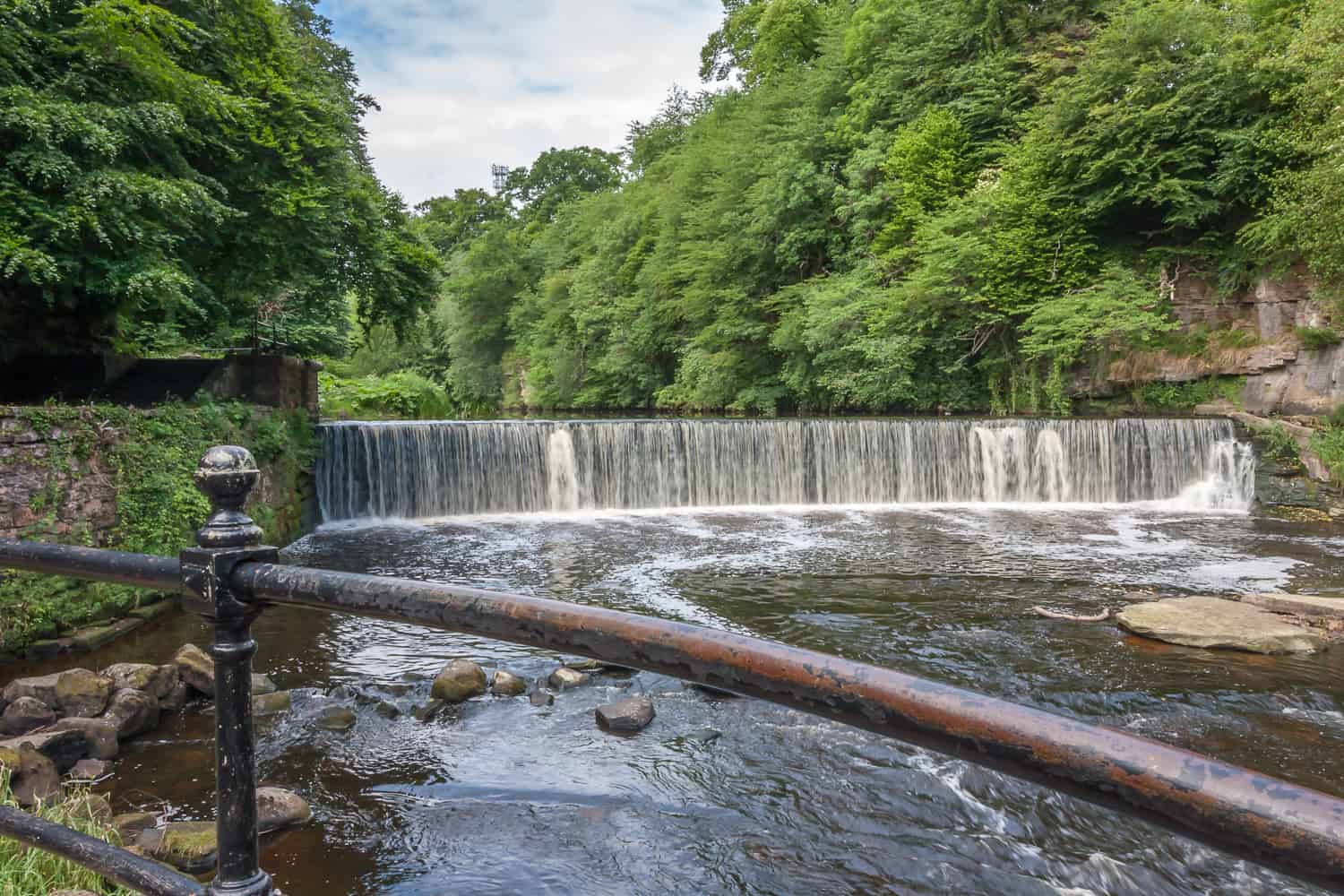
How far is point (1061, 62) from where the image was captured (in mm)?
20109

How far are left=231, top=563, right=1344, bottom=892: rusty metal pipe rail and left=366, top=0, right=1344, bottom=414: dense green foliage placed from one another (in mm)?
15969

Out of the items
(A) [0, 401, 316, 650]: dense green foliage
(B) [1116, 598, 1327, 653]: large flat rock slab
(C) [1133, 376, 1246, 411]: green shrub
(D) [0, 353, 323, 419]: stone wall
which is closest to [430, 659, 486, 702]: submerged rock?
(A) [0, 401, 316, 650]: dense green foliage

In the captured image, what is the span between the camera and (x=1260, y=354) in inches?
644

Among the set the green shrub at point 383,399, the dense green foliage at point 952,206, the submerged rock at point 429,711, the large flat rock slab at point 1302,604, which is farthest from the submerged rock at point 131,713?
the green shrub at point 383,399

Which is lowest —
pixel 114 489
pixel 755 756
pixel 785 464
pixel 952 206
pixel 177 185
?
pixel 755 756

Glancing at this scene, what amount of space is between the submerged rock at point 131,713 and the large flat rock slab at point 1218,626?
7.23 meters

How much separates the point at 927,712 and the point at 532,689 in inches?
209

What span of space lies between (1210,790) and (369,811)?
4.23m

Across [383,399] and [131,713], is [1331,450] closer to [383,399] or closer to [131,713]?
[131,713]

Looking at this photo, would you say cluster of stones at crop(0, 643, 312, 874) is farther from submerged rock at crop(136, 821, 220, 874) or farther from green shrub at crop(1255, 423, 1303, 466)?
green shrub at crop(1255, 423, 1303, 466)

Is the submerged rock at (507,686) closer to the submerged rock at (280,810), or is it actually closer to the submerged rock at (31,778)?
the submerged rock at (280,810)

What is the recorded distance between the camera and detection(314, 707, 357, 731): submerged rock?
5.07 meters

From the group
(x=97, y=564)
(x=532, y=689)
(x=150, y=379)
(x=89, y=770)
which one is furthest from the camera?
(x=150, y=379)

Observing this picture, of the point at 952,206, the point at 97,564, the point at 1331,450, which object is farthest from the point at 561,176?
the point at 97,564
